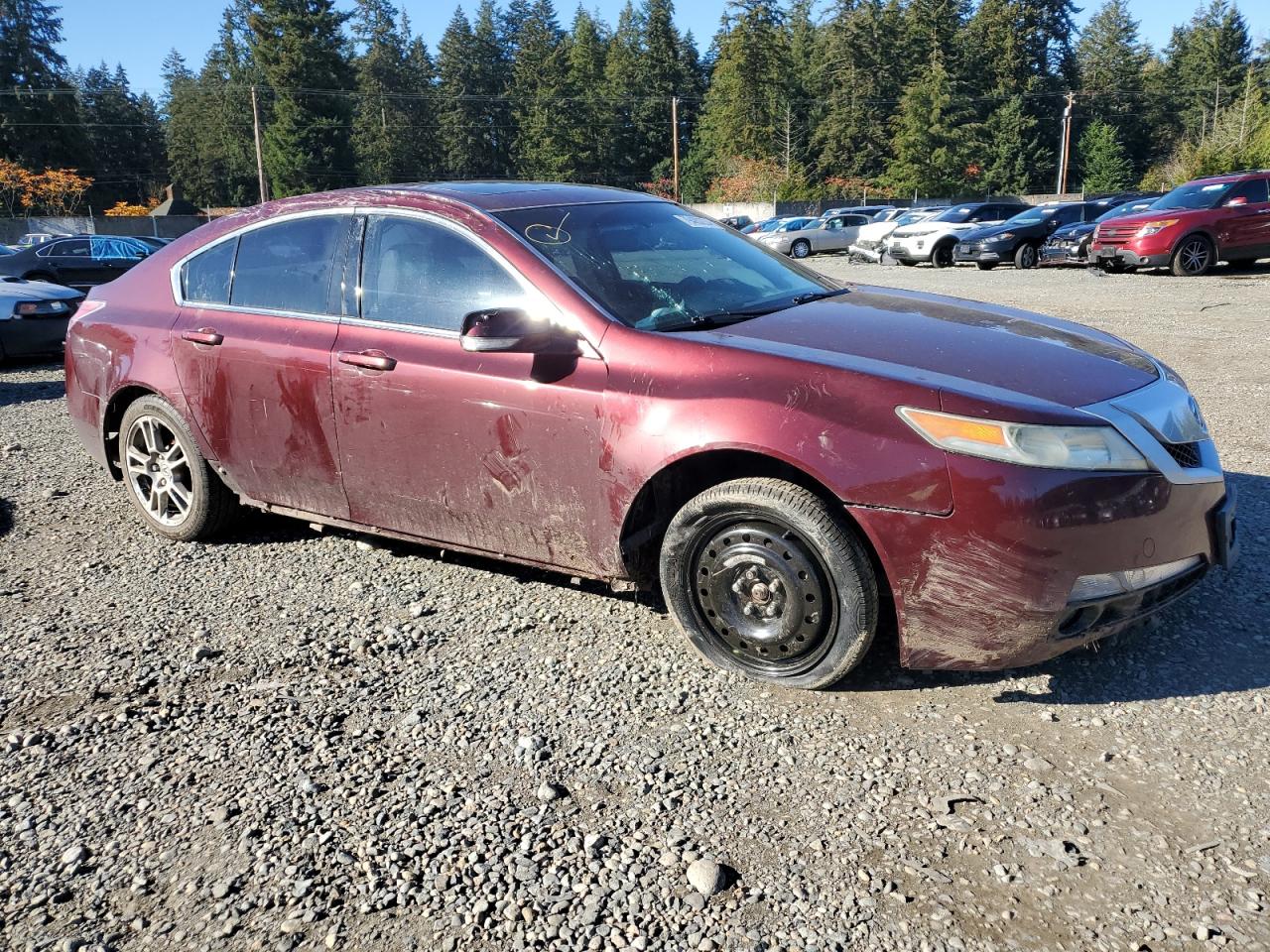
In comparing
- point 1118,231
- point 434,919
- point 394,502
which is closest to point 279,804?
point 434,919

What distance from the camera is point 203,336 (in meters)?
4.42

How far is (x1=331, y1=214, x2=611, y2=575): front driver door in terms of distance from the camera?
346 centimetres

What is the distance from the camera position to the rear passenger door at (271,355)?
409 centimetres

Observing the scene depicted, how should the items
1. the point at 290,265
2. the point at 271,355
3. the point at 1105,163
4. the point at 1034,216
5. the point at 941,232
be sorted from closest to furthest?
Result: the point at 271,355 → the point at 290,265 → the point at 1034,216 → the point at 941,232 → the point at 1105,163

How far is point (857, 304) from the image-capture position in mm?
3973

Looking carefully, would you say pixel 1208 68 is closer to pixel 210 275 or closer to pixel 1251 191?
pixel 1251 191

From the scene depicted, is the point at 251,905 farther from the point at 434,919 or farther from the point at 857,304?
the point at 857,304

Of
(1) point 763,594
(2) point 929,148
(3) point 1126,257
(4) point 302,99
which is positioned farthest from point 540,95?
(1) point 763,594

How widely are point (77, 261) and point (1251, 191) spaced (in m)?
20.6

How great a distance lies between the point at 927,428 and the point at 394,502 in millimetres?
2153

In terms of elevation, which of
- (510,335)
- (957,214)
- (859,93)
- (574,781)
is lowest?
(574,781)

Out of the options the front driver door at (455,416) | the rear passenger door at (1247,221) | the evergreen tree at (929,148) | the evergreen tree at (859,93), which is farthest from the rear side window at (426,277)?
the evergreen tree at (859,93)

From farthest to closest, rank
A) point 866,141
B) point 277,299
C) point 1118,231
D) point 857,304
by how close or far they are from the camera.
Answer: point 866,141, point 1118,231, point 277,299, point 857,304

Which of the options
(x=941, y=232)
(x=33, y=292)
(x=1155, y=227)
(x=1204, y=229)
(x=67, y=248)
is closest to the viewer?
(x=33, y=292)
